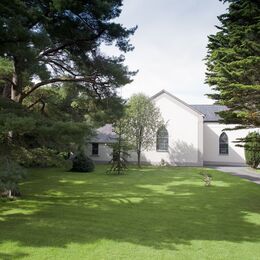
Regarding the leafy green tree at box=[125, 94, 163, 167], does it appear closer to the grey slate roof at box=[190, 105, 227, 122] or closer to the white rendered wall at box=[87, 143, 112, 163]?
the white rendered wall at box=[87, 143, 112, 163]

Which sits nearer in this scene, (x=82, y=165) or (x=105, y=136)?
(x=82, y=165)

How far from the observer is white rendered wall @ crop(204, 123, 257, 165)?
4128cm

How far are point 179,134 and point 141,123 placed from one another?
17.6 feet

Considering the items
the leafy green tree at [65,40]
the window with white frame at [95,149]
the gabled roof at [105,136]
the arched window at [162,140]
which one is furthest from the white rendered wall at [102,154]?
the leafy green tree at [65,40]

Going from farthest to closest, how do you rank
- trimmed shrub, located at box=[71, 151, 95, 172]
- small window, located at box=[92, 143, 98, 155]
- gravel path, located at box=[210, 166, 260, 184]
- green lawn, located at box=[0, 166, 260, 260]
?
small window, located at box=[92, 143, 98, 155], trimmed shrub, located at box=[71, 151, 95, 172], gravel path, located at box=[210, 166, 260, 184], green lawn, located at box=[0, 166, 260, 260]

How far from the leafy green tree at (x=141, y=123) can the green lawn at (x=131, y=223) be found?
16.1 metres

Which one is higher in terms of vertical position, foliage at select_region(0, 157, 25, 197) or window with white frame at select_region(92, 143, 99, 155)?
window with white frame at select_region(92, 143, 99, 155)

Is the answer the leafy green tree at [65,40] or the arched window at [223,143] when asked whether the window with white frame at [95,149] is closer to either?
the arched window at [223,143]

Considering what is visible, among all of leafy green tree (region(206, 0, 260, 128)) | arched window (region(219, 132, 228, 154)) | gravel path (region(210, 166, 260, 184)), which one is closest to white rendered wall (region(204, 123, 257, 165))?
arched window (region(219, 132, 228, 154))

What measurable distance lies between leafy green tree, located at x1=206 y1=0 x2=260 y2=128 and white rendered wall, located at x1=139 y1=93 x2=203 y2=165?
23316 mm

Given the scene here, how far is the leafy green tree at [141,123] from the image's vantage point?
35.5 m

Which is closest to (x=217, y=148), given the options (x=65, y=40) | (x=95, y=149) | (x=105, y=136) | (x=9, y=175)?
(x=105, y=136)

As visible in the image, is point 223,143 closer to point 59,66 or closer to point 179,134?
point 179,134

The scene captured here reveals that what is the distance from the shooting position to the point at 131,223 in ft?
37.3
